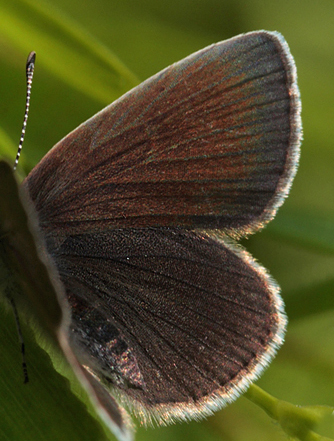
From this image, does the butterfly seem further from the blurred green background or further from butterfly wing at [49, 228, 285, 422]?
the blurred green background

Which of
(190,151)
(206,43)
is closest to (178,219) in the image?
(190,151)

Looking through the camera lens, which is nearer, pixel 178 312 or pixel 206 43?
pixel 178 312

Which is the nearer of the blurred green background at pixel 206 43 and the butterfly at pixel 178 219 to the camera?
the butterfly at pixel 178 219

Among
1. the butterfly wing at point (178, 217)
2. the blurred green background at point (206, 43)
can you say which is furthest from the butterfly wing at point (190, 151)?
the blurred green background at point (206, 43)

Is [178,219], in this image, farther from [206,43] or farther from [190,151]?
[206,43]

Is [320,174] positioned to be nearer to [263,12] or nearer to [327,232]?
[327,232]

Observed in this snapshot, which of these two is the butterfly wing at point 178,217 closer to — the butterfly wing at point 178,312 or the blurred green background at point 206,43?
the butterfly wing at point 178,312

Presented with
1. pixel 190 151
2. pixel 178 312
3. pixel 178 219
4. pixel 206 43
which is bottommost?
pixel 178 312
